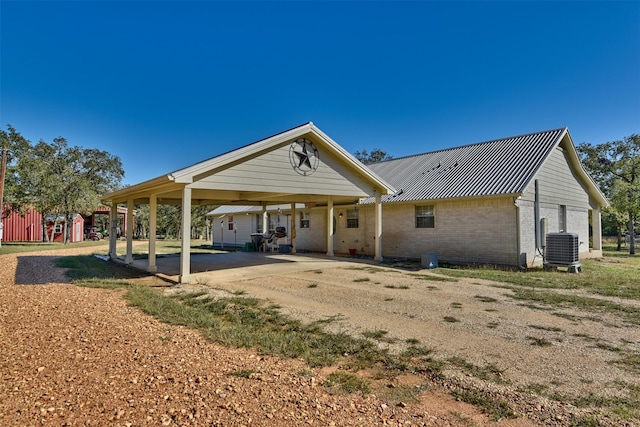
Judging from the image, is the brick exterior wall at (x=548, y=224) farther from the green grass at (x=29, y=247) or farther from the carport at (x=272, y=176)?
Result: the green grass at (x=29, y=247)

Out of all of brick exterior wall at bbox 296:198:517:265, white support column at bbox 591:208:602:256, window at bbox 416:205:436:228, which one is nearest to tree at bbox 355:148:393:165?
white support column at bbox 591:208:602:256

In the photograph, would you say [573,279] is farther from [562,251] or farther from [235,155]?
[235,155]

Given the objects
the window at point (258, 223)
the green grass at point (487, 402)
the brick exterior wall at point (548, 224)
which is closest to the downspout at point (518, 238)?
the brick exterior wall at point (548, 224)

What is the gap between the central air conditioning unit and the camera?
11.5 meters

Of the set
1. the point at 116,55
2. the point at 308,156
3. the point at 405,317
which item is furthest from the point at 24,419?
the point at 116,55

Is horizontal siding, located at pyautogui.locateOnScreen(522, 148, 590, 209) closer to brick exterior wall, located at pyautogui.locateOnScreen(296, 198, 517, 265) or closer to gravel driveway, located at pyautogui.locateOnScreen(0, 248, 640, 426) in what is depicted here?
brick exterior wall, located at pyautogui.locateOnScreen(296, 198, 517, 265)

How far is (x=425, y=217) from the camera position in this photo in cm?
1480

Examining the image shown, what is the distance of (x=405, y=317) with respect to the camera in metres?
5.76

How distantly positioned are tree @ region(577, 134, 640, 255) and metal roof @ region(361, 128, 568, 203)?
9947mm

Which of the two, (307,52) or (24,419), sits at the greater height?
(307,52)

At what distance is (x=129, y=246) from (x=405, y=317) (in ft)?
39.2

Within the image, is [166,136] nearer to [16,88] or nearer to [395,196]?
[16,88]

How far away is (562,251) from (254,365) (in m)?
12.1

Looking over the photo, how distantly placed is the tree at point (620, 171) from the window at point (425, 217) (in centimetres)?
1435
